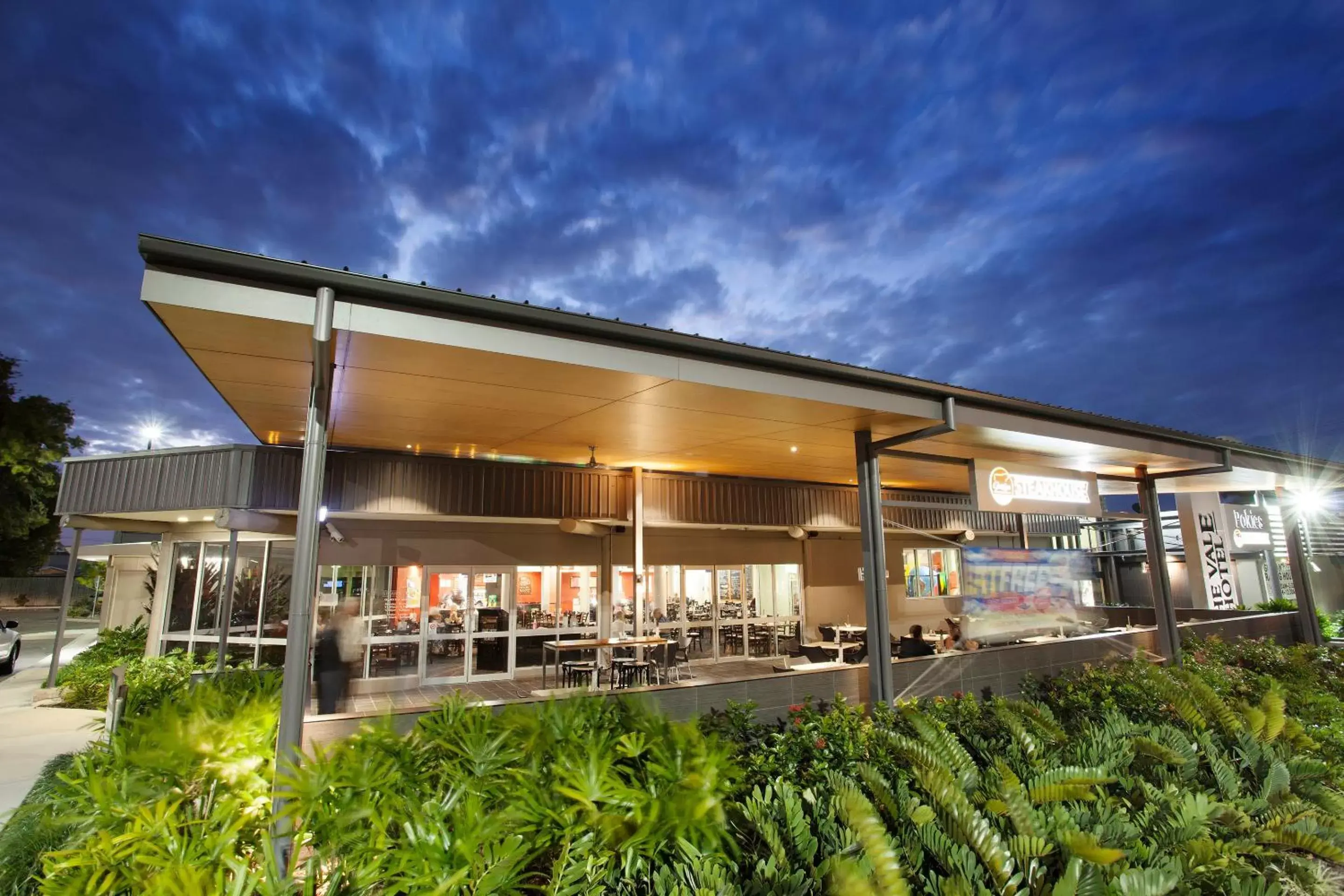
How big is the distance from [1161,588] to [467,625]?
11397 millimetres

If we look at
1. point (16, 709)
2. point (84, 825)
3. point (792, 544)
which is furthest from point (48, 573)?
point (84, 825)

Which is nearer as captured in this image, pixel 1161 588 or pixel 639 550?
pixel 1161 588

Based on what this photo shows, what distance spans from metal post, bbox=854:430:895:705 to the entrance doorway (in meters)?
6.59

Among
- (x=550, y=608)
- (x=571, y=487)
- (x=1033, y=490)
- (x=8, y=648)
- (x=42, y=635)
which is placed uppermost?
(x=571, y=487)

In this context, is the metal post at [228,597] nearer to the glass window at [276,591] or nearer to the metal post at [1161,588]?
the glass window at [276,591]

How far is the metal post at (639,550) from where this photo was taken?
423 inches

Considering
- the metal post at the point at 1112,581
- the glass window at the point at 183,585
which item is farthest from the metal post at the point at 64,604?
the metal post at the point at 1112,581

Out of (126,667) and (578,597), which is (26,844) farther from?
(578,597)

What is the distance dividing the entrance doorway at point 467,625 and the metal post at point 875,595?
659cm

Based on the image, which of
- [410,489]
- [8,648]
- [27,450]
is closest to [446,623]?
[410,489]

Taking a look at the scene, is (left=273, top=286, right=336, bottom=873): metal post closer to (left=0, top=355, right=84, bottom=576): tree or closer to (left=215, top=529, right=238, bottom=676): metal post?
(left=215, top=529, right=238, bottom=676): metal post

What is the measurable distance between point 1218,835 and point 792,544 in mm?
10483

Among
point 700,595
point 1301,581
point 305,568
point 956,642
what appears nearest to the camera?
point 305,568

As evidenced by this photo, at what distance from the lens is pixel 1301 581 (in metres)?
13.4
